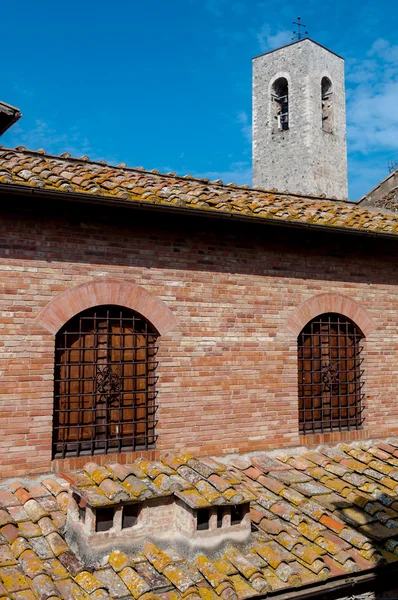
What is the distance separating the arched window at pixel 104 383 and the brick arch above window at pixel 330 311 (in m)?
1.90

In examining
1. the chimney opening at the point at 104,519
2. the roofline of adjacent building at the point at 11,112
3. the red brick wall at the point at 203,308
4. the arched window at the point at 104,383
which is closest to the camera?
the chimney opening at the point at 104,519

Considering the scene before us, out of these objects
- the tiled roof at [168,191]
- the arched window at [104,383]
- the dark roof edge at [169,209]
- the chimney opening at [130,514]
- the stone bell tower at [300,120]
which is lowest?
the chimney opening at [130,514]

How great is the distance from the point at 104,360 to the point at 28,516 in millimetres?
1736

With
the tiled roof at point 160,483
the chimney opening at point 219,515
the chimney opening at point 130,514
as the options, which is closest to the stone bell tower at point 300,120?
the tiled roof at point 160,483

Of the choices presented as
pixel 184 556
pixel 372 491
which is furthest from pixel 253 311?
pixel 184 556

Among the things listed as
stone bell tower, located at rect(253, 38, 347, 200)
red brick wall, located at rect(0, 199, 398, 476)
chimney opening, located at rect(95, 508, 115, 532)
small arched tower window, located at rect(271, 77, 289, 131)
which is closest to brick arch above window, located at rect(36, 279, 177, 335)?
red brick wall, located at rect(0, 199, 398, 476)

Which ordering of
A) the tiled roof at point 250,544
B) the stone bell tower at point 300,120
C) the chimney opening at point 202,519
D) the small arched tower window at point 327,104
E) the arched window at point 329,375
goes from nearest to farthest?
1. the tiled roof at point 250,544
2. the chimney opening at point 202,519
3. the arched window at point 329,375
4. the stone bell tower at point 300,120
5. the small arched tower window at point 327,104

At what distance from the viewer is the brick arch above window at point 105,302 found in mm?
5875

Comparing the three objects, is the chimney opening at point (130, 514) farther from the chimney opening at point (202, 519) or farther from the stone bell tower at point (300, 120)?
the stone bell tower at point (300, 120)

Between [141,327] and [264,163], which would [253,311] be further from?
[264,163]

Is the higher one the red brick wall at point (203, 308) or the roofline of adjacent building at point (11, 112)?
the roofline of adjacent building at point (11, 112)

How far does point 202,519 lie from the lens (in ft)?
17.0

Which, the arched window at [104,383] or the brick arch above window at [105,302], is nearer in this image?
the brick arch above window at [105,302]

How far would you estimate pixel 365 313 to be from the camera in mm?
8016
